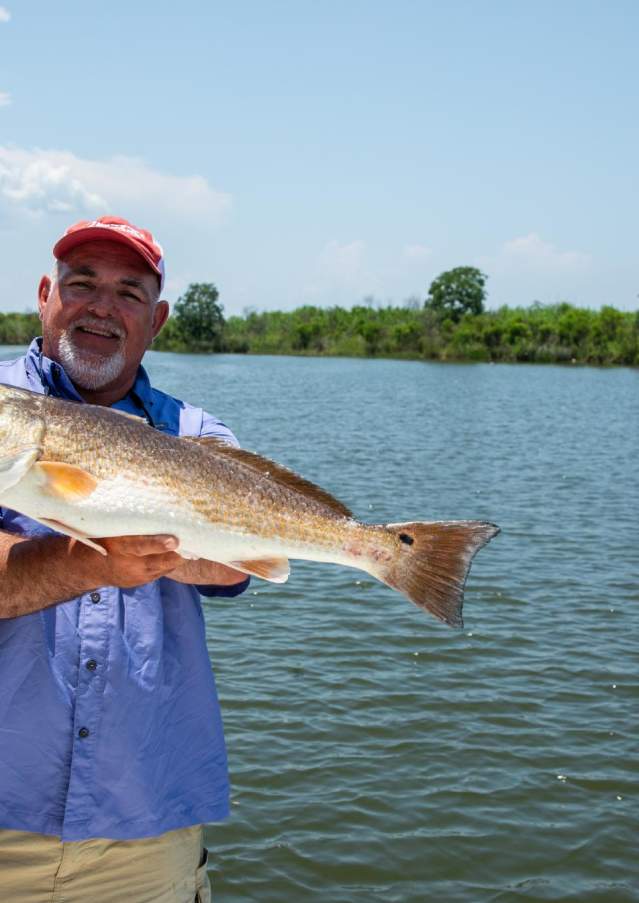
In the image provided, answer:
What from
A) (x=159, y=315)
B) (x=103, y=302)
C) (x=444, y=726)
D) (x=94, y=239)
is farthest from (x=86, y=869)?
(x=444, y=726)

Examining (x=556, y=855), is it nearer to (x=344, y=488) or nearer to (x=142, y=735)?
(x=142, y=735)

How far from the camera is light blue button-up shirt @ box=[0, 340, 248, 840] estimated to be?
298 centimetres

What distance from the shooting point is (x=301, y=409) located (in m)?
38.6

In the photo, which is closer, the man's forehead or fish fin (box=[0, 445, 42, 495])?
fish fin (box=[0, 445, 42, 495])

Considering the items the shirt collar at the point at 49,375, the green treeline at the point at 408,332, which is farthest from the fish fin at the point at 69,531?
the green treeline at the point at 408,332

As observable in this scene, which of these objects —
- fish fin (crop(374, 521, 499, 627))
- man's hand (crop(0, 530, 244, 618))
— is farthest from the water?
man's hand (crop(0, 530, 244, 618))

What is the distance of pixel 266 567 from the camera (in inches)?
123

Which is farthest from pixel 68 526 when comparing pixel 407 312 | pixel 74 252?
pixel 407 312

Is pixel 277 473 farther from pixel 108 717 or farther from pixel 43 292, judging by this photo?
pixel 43 292

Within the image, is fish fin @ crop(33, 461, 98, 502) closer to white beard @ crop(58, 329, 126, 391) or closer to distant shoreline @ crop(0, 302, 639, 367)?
white beard @ crop(58, 329, 126, 391)

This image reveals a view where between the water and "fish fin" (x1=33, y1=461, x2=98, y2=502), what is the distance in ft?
14.2

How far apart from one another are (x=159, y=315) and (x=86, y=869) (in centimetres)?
220

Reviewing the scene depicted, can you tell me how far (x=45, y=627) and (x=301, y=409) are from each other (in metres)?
35.7

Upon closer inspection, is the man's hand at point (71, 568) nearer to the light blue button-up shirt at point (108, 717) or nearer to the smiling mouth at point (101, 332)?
the light blue button-up shirt at point (108, 717)
